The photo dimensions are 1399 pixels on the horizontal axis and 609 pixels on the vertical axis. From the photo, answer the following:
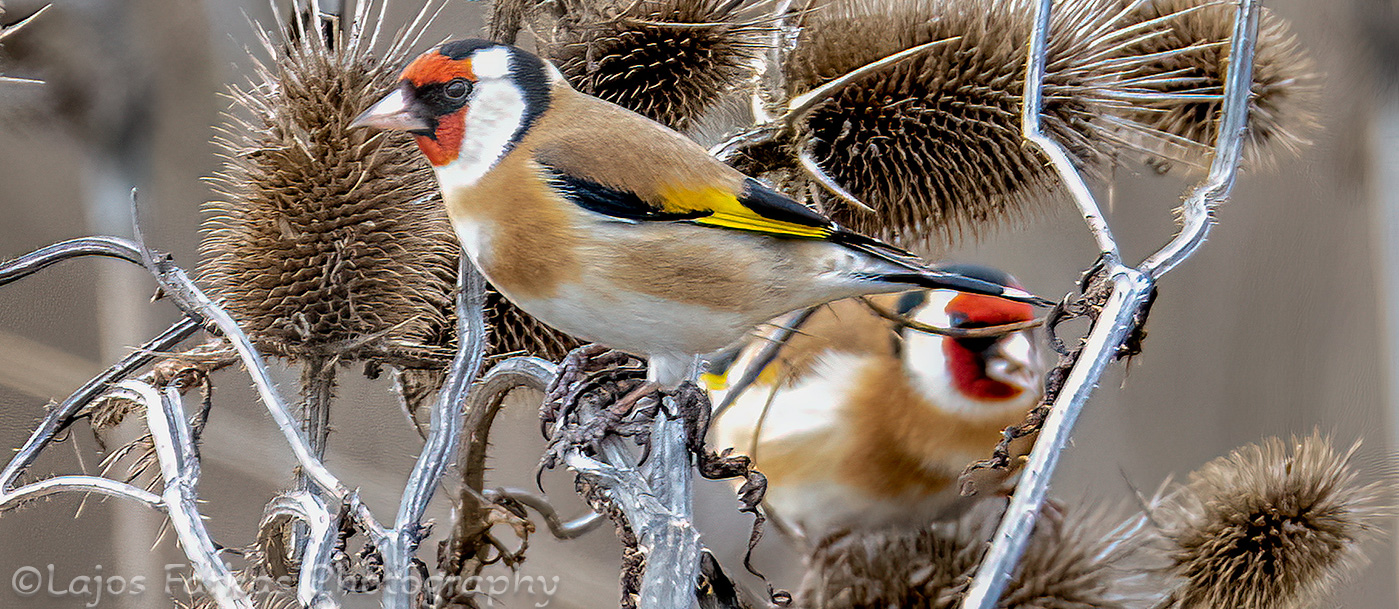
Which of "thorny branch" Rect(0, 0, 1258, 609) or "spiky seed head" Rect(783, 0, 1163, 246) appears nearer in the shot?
"thorny branch" Rect(0, 0, 1258, 609)

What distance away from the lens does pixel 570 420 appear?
458 millimetres

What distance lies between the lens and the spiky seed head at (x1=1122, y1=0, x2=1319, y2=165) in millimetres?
547

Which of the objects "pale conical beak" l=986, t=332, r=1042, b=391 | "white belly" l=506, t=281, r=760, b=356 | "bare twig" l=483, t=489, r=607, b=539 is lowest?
"bare twig" l=483, t=489, r=607, b=539

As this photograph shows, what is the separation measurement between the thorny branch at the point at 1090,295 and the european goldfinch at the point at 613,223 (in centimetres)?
5

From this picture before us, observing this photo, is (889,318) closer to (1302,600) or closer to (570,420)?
(570,420)

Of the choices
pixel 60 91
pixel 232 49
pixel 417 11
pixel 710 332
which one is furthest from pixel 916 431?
pixel 60 91

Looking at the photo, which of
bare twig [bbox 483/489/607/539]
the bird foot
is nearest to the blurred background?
bare twig [bbox 483/489/607/539]

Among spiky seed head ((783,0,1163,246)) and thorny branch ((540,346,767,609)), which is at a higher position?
spiky seed head ((783,0,1163,246))

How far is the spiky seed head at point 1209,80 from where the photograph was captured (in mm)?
547

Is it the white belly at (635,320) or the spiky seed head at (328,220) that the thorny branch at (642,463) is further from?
the spiky seed head at (328,220)

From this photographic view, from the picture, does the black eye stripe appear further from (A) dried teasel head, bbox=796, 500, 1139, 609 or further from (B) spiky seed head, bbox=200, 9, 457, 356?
(A) dried teasel head, bbox=796, 500, 1139, 609

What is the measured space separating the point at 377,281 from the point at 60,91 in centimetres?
32

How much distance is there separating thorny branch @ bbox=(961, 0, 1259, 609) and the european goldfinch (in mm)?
51

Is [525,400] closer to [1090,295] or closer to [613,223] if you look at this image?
[613,223]
